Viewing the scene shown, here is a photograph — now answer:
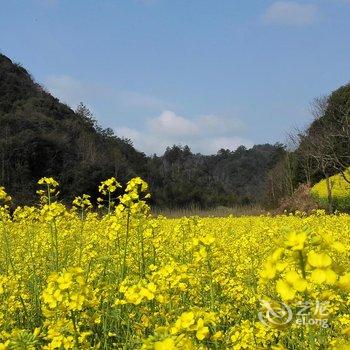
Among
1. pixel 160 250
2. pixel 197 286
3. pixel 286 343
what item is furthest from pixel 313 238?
pixel 160 250

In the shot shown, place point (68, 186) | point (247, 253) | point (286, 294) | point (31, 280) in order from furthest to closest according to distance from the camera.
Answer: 1. point (68, 186)
2. point (247, 253)
3. point (31, 280)
4. point (286, 294)

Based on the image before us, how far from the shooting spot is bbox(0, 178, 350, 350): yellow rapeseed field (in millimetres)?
1521

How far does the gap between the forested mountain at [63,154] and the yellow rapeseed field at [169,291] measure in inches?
655

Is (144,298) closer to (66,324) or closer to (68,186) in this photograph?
(66,324)

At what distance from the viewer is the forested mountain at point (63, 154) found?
26016 millimetres

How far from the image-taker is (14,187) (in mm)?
24750

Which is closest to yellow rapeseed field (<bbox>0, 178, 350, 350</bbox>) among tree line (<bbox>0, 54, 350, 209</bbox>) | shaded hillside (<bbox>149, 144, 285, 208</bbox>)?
tree line (<bbox>0, 54, 350, 209</bbox>)

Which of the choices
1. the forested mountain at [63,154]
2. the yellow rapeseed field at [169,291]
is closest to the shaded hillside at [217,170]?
the forested mountain at [63,154]

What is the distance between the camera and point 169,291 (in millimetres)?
2713

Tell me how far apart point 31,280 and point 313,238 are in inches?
135

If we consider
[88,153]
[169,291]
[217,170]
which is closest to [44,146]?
[88,153]

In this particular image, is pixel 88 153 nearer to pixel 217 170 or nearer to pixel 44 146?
pixel 44 146

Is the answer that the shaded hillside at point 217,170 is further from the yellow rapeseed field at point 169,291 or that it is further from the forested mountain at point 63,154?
the yellow rapeseed field at point 169,291

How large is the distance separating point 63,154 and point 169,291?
26289mm
